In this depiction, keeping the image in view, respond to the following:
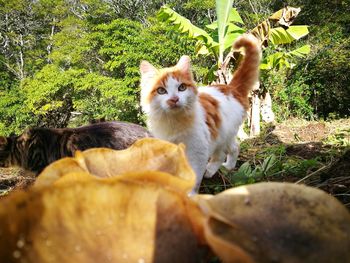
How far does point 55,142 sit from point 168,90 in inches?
62.1

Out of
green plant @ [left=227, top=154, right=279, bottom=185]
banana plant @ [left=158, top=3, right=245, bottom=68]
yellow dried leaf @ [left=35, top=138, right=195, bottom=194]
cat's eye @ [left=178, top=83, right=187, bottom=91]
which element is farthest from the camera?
banana plant @ [left=158, top=3, right=245, bottom=68]

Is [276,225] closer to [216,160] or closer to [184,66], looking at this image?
[184,66]

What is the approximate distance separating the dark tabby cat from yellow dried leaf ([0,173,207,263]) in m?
3.08

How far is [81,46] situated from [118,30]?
2604 mm

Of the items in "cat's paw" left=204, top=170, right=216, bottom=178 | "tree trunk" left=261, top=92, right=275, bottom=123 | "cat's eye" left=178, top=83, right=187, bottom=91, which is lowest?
"tree trunk" left=261, top=92, right=275, bottom=123

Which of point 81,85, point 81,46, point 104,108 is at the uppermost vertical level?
point 81,46

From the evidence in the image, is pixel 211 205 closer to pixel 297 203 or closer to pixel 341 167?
pixel 297 203

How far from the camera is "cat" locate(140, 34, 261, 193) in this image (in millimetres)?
2902

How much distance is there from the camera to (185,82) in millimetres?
3070

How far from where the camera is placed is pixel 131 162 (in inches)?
33.9

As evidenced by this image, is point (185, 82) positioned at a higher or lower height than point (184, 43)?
lower

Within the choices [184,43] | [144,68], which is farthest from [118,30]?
[144,68]

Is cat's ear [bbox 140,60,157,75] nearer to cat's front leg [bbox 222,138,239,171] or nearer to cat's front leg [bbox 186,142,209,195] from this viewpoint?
cat's front leg [bbox 186,142,209,195]

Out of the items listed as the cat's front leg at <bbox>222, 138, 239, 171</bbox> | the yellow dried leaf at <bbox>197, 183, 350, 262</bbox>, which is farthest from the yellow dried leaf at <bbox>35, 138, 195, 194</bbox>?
the cat's front leg at <bbox>222, 138, 239, 171</bbox>
